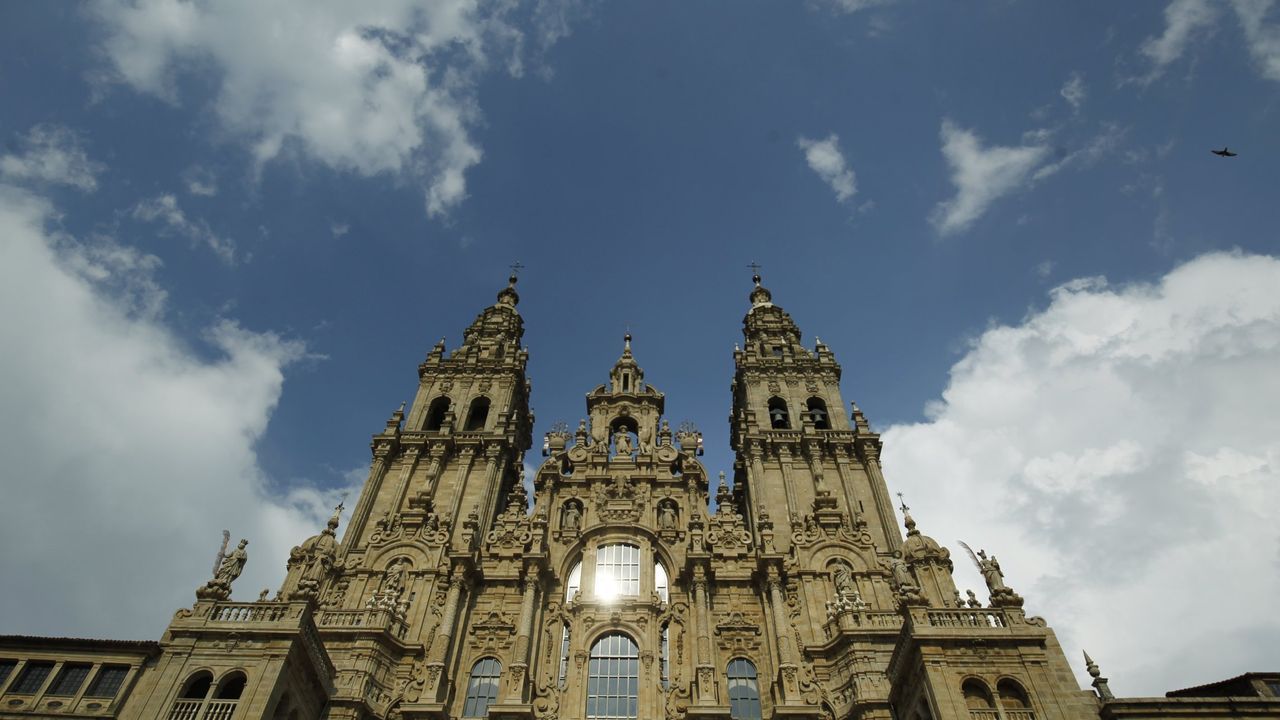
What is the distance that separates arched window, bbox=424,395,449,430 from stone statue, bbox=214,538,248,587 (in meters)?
15.6

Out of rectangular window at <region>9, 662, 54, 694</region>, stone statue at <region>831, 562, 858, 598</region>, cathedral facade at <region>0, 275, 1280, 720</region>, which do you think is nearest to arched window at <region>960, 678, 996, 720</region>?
cathedral facade at <region>0, 275, 1280, 720</region>

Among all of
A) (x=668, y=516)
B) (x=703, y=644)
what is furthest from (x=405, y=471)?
(x=703, y=644)

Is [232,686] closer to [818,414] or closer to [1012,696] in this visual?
[1012,696]

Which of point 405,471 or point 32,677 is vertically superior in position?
point 405,471

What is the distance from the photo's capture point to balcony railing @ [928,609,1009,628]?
77.3ft

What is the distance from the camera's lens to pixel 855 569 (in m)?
32.4

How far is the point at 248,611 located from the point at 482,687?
960 centimetres

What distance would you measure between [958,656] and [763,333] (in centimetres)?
2886

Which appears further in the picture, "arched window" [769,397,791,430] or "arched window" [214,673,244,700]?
"arched window" [769,397,791,430]

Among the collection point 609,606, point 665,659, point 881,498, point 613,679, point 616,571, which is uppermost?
point 881,498

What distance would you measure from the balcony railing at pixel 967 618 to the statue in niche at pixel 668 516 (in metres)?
13.9

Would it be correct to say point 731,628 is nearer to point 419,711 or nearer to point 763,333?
point 419,711

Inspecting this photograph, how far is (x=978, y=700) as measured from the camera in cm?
2181

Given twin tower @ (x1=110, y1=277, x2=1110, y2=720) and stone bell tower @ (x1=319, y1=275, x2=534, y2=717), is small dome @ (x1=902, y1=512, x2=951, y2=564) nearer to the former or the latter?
twin tower @ (x1=110, y1=277, x2=1110, y2=720)
